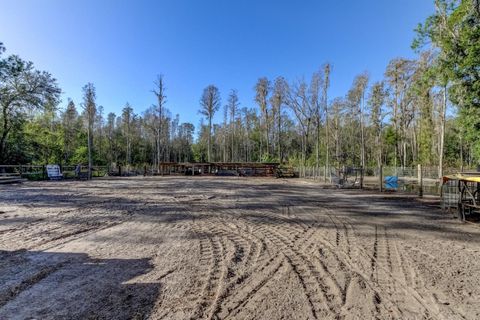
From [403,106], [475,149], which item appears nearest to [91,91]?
[475,149]

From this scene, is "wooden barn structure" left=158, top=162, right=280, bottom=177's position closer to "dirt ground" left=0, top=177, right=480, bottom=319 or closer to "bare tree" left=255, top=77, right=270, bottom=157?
"bare tree" left=255, top=77, right=270, bottom=157

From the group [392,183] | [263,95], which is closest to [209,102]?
[263,95]

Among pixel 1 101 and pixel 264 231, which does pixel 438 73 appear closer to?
pixel 264 231

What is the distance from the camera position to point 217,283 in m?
3.55

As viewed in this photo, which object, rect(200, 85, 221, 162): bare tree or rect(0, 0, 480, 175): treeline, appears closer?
rect(0, 0, 480, 175): treeline

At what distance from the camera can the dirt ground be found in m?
2.97

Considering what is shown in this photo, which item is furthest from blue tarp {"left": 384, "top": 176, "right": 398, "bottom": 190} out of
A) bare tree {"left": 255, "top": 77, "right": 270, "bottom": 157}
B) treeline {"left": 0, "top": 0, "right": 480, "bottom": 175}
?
bare tree {"left": 255, "top": 77, "right": 270, "bottom": 157}

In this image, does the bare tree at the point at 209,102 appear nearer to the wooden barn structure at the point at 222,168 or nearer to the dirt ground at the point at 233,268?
the wooden barn structure at the point at 222,168

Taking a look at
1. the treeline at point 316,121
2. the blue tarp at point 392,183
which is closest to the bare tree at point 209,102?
the treeline at point 316,121

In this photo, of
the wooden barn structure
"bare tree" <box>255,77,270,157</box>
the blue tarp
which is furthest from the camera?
"bare tree" <box>255,77,270,157</box>

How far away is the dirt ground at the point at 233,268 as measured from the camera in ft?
9.75

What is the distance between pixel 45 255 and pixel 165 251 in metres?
1.91

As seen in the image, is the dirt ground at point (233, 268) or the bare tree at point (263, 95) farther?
the bare tree at point (263, 95)

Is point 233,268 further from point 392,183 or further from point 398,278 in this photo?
point 392,183
